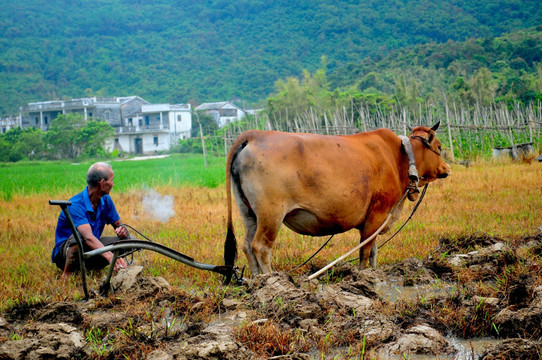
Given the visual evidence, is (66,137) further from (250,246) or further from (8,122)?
(250,246)

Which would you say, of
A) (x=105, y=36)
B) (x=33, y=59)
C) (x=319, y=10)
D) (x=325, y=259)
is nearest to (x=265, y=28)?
(x=319, y=10)

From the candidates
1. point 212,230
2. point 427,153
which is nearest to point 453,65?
point 212,230

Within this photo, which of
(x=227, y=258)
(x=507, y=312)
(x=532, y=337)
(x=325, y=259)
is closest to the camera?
(x=532, y=337)

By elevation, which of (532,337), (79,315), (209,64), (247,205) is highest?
(209,64)

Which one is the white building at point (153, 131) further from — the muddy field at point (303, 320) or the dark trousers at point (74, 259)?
the muddy field at point (303, 320)

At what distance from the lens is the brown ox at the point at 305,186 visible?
5.09m

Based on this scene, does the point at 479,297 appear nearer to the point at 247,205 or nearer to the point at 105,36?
the point at 247,205

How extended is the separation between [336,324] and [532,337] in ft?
4.43

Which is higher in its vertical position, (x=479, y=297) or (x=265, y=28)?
(x=265, y=28)

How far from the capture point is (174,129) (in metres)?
60.9

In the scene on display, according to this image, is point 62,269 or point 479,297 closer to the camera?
point 479,297

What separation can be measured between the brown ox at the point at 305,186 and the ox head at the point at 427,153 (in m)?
0.58

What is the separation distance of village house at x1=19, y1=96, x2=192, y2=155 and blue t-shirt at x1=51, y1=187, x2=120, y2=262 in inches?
2065

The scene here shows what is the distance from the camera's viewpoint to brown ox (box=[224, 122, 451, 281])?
509 cm
